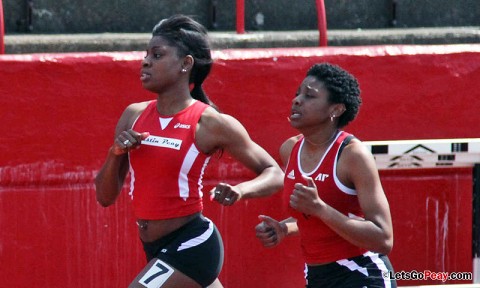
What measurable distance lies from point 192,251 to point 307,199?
2.93ft

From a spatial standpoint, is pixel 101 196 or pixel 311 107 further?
pixel 101 196

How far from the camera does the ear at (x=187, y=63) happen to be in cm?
499

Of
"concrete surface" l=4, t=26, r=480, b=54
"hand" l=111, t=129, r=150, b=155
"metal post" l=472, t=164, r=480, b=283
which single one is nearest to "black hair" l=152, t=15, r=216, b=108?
"hand" l=111, t=129, r=150, b=155

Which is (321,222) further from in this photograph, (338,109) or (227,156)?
(227,156)

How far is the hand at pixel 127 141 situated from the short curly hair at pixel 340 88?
0.87m

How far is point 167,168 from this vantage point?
15.8 feet

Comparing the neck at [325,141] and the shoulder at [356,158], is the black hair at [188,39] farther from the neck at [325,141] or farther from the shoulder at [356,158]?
the shoulder at [356,158]

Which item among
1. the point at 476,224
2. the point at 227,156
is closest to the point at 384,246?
the point at 227,156

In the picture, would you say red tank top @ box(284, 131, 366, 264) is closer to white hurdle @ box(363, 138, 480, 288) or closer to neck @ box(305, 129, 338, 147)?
neck @ box(305, 129, 338, 147)

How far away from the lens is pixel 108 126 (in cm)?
646

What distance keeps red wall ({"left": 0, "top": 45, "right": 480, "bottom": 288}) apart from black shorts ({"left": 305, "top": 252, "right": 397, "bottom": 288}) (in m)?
2.17

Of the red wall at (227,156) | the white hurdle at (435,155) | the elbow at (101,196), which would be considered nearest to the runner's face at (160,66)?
the elbow at (101,196)

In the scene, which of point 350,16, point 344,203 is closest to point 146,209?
point 344,203

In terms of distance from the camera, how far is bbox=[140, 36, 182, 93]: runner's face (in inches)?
193
